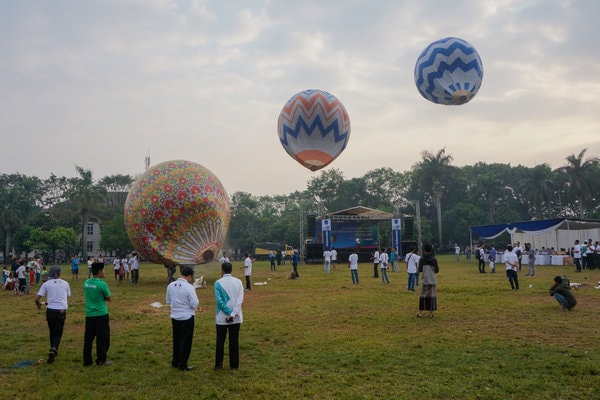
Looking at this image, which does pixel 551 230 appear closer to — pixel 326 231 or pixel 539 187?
pixel 326 231

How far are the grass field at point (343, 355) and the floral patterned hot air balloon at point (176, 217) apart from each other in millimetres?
5971

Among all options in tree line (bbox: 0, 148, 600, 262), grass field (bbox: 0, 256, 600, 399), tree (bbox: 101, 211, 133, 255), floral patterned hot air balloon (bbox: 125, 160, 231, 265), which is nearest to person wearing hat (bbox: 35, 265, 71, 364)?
grass field (bbox: 0, 256, 600, 399)

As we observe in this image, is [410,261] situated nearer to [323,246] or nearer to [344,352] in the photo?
[344,352]

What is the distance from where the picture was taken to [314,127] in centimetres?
1720

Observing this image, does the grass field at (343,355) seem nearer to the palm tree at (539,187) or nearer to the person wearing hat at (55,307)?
the person wearing hat at (55,307)

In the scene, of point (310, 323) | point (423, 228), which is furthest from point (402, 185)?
point (310, 323)

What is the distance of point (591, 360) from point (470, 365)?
1.90m

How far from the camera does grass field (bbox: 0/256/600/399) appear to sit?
6.02 metres

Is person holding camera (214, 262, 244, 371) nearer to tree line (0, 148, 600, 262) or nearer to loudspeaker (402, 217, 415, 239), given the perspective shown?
loudspeaker (402, 217, 415, 239)

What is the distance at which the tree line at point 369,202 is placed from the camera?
60.5 meters

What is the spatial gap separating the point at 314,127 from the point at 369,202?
61027 millimetres

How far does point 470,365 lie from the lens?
689 cm

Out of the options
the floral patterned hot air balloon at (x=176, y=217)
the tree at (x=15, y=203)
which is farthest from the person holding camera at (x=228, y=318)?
the tree at (x=15, y=203)

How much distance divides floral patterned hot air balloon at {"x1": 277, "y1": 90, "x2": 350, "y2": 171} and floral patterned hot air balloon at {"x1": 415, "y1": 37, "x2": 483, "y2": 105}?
3671 millimetres
